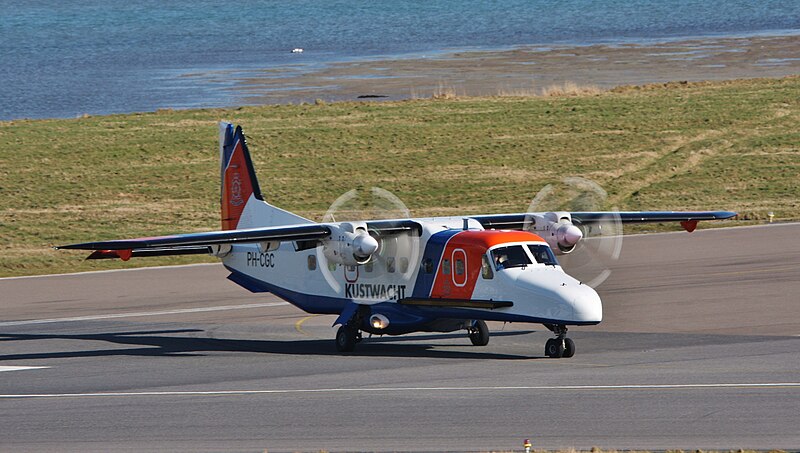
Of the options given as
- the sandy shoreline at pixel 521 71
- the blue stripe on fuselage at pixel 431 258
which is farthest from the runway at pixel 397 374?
the sandy shoreline at pixel 521 71

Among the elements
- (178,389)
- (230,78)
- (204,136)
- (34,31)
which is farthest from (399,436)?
(34,31)

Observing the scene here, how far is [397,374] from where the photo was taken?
83.2 ft

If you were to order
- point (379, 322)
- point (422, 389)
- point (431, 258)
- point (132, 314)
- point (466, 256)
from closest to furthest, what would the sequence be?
point (422, 389), point (466, 256), point (431, 258), point (379, 322), point (132, 314)

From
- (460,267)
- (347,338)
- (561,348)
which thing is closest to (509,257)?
(460,267)

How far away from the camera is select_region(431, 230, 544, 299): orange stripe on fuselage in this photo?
27.1 meters

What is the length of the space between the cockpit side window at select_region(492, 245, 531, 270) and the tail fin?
8.02 meters

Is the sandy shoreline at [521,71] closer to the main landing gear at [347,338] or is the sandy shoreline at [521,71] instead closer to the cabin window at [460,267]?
the main landing gear at [347,338]

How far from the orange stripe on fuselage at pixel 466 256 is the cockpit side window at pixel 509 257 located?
181mm

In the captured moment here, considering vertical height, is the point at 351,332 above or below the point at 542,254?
below

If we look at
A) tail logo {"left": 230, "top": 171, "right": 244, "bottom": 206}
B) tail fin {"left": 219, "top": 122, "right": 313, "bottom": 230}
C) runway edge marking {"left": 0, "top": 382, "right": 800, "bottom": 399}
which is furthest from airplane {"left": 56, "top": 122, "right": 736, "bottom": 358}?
runway edge marking {"left": 0, "top": 382, "right": 800, "bottom": 399}

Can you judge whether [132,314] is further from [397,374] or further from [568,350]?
[568,350]

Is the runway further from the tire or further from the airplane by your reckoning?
the airplane

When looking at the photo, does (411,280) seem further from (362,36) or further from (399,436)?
(362,36)

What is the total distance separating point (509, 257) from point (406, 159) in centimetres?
3732
